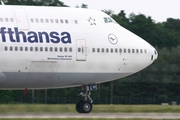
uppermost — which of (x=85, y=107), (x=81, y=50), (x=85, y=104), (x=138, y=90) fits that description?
(x=81, y=50)

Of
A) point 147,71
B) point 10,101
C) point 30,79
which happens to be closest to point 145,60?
point 30,79

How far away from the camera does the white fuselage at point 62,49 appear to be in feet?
137

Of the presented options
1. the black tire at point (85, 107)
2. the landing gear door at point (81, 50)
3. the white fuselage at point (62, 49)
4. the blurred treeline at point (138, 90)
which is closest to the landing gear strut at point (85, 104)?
the black tire at point (85, 107)

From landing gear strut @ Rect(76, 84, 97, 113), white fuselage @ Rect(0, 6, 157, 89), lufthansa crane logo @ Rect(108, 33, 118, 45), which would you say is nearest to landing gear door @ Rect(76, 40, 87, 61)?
white fuselage @ Rect(0, 6, 157, 89)

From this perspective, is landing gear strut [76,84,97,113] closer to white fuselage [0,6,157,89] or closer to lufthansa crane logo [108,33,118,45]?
white fuselage [0,6,157,89]

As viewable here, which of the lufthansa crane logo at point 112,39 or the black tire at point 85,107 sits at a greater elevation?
the lufthansa crane logo at point 112,39

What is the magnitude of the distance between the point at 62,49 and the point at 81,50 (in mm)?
1176

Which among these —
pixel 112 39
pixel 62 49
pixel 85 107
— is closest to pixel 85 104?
pixel 85 107

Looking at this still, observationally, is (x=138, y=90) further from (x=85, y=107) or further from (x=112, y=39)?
(x=85, y=107)

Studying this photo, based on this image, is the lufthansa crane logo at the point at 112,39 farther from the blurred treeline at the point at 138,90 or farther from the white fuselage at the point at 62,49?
the blurred treeline at the point at 138,90

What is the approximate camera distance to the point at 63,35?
42875 mm

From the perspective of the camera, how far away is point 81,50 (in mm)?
43125

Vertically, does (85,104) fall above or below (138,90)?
below

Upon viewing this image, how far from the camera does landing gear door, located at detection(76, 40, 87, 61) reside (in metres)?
43.0
